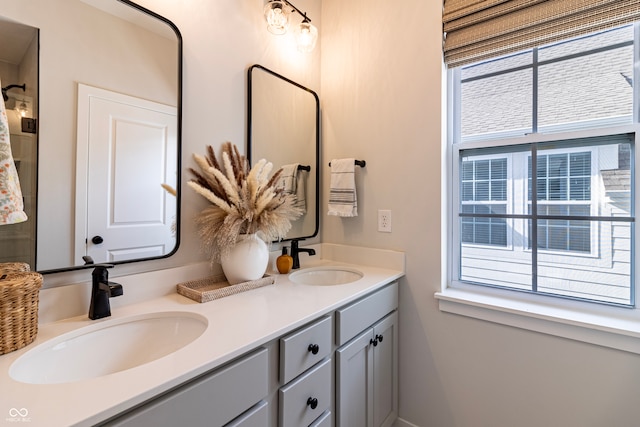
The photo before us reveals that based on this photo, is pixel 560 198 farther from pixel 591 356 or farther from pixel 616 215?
pixel 591 356

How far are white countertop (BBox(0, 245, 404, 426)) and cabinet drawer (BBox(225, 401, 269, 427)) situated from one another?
170mm

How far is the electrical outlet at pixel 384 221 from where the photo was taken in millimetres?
1656

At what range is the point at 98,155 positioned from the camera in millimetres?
997

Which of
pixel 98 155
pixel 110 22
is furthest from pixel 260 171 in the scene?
pixel 110 22

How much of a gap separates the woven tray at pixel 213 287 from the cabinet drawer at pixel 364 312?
0.36m

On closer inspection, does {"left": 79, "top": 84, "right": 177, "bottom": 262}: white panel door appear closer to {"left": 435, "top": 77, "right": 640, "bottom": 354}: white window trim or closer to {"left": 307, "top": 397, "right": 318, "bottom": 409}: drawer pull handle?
{"left": 307, "top": 397, "right": 318, "bottom": 409}: drawer pull handle

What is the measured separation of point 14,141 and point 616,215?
6.61 feet

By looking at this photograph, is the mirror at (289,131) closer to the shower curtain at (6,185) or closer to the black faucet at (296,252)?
the black faucet at (296,252)

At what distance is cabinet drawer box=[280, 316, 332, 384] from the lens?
901mm

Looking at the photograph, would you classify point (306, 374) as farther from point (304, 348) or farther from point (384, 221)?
point (384, 221)

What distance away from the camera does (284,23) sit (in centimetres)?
146

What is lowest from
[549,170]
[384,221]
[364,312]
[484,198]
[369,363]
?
[369,363]

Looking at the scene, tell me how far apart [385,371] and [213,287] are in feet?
2.92

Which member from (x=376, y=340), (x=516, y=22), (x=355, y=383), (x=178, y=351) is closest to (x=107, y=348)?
(x=178, y=351)
